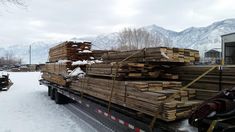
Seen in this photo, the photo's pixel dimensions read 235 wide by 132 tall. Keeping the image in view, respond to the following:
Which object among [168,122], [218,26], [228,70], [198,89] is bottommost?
[168,122]

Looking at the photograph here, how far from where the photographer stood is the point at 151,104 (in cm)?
453

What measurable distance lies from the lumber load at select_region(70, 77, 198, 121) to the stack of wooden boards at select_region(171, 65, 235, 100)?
1.06 feet

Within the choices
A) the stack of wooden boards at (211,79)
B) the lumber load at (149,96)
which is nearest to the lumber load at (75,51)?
the lumber load at (149,96)

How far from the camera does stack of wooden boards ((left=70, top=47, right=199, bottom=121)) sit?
4.43m

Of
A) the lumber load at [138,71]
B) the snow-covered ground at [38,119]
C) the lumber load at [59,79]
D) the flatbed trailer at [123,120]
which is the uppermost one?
the lumber load at [138,71]

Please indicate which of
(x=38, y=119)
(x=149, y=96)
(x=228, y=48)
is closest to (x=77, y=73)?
(x=38, y=119)

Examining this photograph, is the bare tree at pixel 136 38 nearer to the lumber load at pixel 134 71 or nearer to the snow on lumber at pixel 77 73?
the snow on lumber at pixel 77 73

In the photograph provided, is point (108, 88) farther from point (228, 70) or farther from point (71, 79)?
point (71, 79)

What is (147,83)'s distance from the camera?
504 centimetres

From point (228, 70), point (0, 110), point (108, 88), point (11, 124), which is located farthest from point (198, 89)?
point (0, 110)

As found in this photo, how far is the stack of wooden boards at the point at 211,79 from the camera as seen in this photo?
4.55 m

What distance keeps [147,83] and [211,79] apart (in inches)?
42.5

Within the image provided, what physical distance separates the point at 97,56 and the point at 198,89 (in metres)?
7.05

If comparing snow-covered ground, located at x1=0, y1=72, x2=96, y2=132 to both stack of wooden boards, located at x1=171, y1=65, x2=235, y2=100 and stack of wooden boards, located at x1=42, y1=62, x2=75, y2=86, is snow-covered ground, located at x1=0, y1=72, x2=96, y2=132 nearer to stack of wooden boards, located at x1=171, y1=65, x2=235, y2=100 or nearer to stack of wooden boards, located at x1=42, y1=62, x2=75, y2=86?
stack of wooden boards, located at x1=42, y1=62, x2=75, y2=86
